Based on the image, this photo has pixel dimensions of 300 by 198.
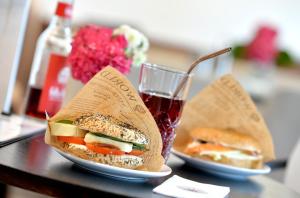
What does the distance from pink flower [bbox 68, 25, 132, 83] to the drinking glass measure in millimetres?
217

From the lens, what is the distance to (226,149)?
1701mm

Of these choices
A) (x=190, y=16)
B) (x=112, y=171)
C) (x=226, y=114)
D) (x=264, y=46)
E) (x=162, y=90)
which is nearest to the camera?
(x=112, y=171)

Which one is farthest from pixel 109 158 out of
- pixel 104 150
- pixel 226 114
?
pixel 226 114

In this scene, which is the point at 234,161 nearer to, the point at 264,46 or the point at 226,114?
the point at 226,114

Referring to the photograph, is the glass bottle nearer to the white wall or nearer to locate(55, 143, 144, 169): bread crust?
locate(55, 143, 144, 169): bread crust

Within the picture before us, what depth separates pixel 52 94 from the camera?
6.14 ft

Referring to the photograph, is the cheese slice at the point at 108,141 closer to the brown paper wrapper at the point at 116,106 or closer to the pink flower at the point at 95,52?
the brown paper wrapper at the point at 116,106

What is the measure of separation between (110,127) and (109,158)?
64mm

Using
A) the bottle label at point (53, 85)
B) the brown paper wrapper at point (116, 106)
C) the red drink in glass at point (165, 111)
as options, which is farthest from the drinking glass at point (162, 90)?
the bottle label at point (53, 85)

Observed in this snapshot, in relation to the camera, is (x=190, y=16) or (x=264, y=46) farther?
(x=190, y=16)

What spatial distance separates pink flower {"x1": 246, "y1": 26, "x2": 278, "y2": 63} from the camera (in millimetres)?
5215

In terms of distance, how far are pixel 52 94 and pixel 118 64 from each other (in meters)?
0.28

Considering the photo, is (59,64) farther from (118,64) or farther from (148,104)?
(148,104)

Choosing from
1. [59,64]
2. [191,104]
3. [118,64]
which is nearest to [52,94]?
[59,64]
